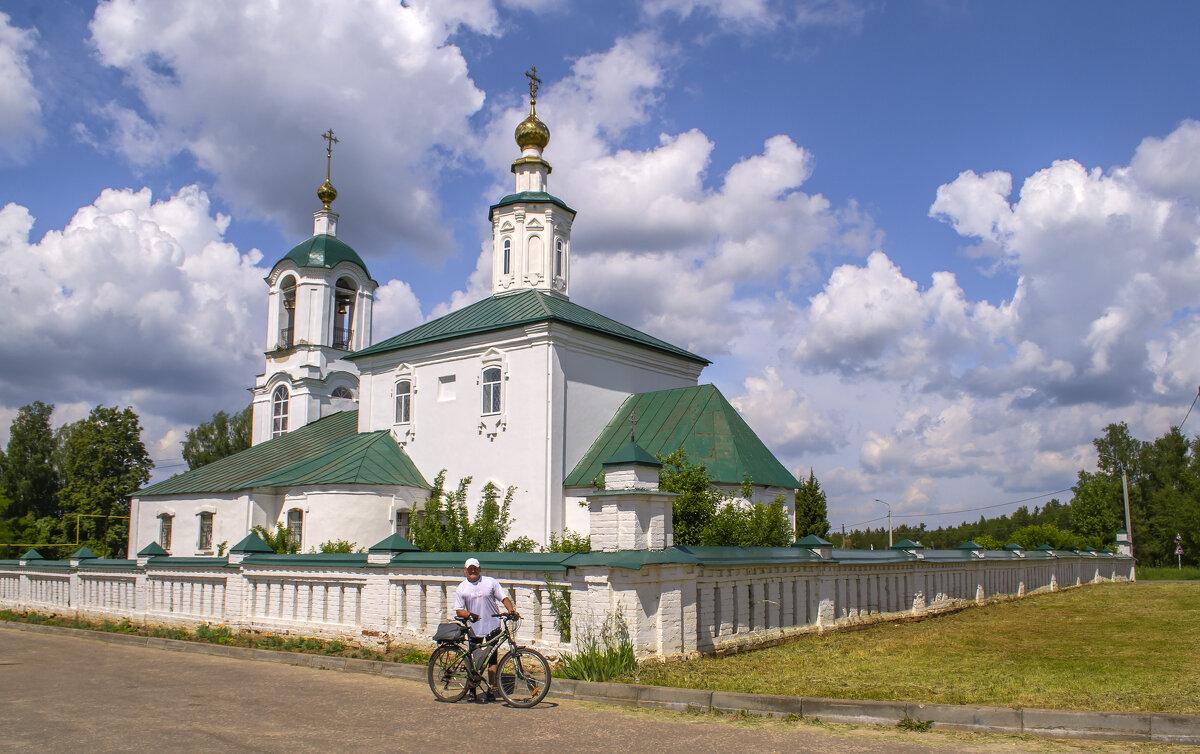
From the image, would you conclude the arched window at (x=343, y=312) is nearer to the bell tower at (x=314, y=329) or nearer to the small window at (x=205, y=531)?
the bell tower at (x=314, y=329)

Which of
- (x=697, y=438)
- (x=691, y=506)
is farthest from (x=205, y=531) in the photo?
(x=691, y=506)

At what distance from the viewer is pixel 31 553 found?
2073 centimetres

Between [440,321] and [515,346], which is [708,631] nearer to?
[515,346]

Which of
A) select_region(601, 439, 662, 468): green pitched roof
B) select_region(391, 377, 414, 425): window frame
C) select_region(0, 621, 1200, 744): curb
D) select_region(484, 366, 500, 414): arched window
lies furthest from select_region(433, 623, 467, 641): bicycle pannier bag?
select_region(391, 377, 414, 425): window frame

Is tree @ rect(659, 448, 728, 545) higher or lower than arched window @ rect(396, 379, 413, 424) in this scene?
lower

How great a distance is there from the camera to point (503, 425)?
73.9 ft

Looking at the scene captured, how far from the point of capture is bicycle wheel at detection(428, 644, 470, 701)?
28.2 feet

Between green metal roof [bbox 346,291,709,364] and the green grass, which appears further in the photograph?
the green grass

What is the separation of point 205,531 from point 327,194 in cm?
1445

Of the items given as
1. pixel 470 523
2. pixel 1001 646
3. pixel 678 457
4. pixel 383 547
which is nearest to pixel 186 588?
pixel 383 547

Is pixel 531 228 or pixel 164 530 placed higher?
pixel 531 228

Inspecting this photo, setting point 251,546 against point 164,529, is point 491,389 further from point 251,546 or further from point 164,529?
point 164,529

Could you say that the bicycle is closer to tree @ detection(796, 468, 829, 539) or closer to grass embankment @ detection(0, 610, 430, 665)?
grass embankment @ detection(0, 610, 430, 665)

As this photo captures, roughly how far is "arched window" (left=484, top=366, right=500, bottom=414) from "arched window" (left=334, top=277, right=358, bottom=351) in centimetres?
1299
